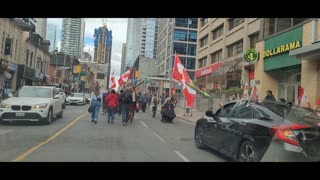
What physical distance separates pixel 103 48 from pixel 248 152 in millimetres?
123044

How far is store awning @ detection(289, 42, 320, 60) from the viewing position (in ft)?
59.9

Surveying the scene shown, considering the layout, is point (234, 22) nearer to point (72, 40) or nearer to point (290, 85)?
point (290, 85)

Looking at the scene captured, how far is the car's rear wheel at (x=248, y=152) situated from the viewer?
7.90 metres

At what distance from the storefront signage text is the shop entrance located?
4.91 feet

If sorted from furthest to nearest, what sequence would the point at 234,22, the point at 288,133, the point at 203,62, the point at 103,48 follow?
1. the point at 103,48
2. the point at 203,62
3. the point at 234,22
4. the point at 288,133

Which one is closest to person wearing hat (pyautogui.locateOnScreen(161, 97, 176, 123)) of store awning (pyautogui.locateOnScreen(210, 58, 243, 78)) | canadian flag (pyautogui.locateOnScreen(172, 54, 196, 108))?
canadian flag (pyautogui.locateOnScreen(172, 54, 196, 108))

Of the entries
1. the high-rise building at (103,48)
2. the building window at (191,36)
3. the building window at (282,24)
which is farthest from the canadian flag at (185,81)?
the high-rise building at (103,48)

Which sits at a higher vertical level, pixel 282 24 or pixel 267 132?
pixel 282 24

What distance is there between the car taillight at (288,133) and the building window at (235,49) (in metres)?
31.4

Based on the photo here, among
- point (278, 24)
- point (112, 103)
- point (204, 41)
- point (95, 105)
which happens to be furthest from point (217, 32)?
point (95, 105)

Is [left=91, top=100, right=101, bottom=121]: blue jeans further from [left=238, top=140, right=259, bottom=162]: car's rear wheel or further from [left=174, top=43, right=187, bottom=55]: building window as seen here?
[left=174, top=43, right=187, bottom=55]: building window

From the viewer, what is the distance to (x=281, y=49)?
23797mm

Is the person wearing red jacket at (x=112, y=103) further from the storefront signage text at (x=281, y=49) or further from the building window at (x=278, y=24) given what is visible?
the building window at (x=278, y=24)
